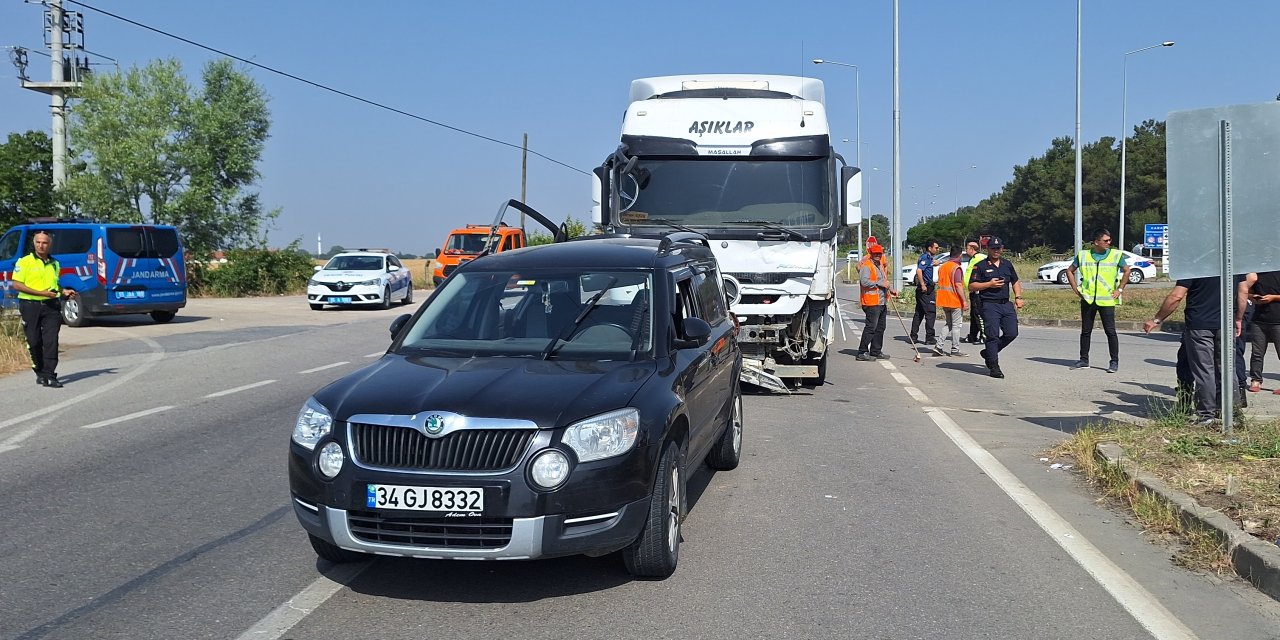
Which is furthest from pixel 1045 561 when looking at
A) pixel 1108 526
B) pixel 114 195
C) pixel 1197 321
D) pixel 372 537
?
pixel 114 195

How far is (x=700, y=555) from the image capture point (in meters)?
5.82

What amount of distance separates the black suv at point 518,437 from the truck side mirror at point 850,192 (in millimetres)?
6389

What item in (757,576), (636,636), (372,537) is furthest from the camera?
(757,576)

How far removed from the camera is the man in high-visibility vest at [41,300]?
1225 centimetres

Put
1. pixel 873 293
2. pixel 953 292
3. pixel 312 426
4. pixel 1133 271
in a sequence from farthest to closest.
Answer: pixel 1133 271 → pixel 953 292 → pixel 873 293 → pixel 312 426

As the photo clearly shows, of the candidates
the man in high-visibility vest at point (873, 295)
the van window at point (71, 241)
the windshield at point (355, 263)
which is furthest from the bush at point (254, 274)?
the man in high-visibility vest at point (873, 295)

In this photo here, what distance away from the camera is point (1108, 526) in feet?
21.6

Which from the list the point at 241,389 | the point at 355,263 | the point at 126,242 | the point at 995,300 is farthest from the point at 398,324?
the point at 355,263

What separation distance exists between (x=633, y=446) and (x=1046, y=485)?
3977 millimetres

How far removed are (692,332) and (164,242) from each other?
19.1m

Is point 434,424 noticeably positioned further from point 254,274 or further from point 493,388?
point 254,274

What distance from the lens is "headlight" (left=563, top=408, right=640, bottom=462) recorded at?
488 cm

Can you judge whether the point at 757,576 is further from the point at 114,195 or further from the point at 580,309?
the point at 114,195

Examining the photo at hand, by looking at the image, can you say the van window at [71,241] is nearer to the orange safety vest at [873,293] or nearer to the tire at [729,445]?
the orange safety vest at [873,293]
